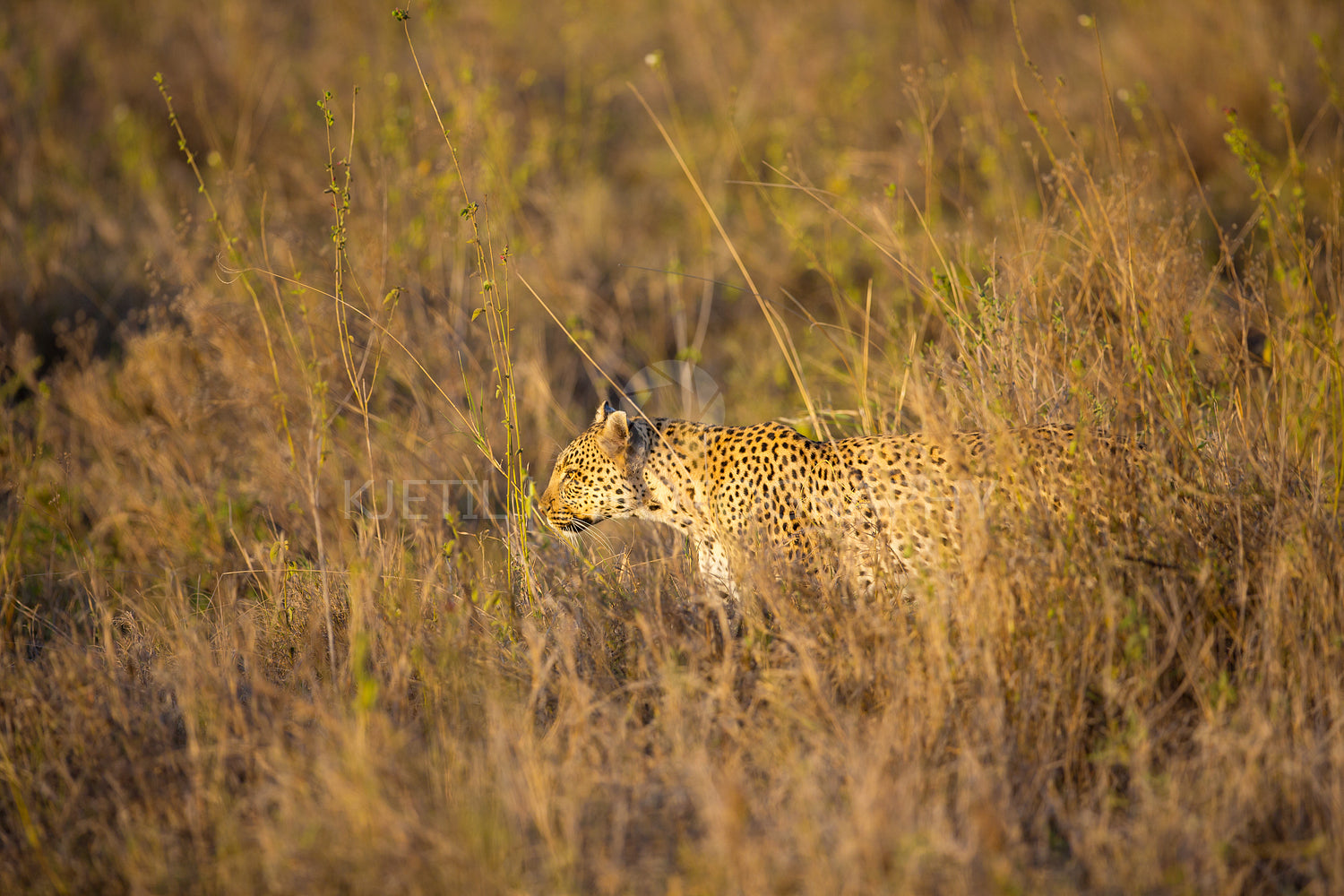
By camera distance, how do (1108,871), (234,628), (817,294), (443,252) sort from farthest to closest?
(817,294), (443,252), (234,628), (1108,871)

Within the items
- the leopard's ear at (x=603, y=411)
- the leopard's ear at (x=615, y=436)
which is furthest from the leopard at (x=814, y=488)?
the leopard's ear at (x=603, y=411)

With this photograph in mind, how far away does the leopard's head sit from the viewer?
16.4 feet

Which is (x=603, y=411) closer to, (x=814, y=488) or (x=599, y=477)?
(x=599, y=477)

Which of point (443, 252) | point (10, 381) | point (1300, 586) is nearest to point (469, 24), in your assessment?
point (443, 252)

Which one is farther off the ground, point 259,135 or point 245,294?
point 259,135

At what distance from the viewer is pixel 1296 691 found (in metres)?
3.16

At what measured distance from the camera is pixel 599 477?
512 cm

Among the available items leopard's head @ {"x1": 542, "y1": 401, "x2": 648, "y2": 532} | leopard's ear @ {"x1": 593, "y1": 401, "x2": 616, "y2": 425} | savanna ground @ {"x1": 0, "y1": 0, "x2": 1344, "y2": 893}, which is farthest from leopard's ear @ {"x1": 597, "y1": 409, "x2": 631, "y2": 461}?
savanna ground @ {"x1": 0, "y1": 0, "x2": 1344, "y2": 893}

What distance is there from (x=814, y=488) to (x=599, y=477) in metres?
1.14

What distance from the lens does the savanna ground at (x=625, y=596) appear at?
2805 mm

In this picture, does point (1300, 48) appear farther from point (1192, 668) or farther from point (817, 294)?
point (1192, 668)

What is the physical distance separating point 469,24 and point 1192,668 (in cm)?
1057

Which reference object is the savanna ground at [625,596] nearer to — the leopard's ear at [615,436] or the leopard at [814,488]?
the leopard at [814,488]

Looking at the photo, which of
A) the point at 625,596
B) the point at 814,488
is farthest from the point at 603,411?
the point at 625,596
